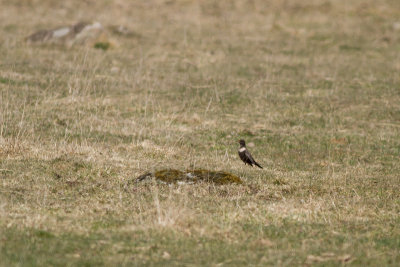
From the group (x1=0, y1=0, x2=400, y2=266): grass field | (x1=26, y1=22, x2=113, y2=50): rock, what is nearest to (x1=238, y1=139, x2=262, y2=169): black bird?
(x1=0, y1=0, x2=400, y2=266): grass field

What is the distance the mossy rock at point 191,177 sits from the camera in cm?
1193

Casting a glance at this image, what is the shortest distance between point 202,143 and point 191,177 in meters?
5.11

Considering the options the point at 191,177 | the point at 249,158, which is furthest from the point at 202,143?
the point at 191,177

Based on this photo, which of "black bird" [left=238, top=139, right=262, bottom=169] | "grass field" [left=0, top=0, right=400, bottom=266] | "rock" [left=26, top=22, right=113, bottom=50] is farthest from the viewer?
"rock" [left=26, top=22, right=113, bottom=50]

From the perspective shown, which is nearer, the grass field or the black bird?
the grass field

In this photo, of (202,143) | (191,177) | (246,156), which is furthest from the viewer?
(202,143)

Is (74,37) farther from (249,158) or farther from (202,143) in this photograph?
(249,158)

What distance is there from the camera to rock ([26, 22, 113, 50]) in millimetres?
29078

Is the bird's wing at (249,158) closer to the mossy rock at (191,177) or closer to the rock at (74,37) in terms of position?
the mossy rock at (191,177)

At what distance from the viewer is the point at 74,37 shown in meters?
29.3

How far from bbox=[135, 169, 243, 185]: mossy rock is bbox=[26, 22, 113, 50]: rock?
18.1 meters

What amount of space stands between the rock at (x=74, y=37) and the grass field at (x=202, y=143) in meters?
0.73

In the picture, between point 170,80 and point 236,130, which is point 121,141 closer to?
point 236,130

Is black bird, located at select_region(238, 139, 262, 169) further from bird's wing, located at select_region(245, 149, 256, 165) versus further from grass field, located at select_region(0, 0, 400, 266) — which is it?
grass field, located at select_region(0, 0, 400, 266)
